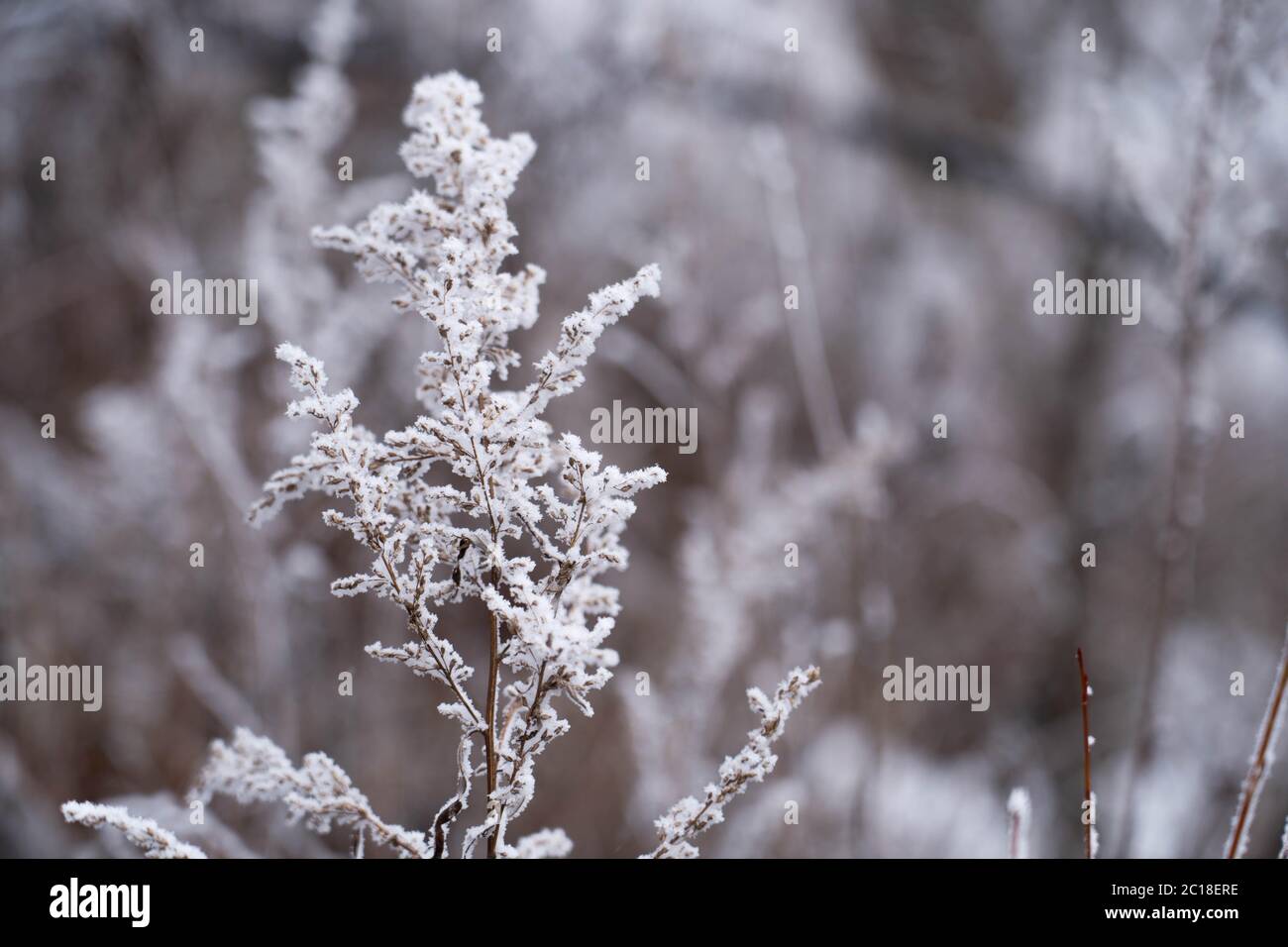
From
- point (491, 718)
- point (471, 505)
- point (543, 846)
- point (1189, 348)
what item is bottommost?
point (543, 846)

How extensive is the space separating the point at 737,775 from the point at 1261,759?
2.00 feet

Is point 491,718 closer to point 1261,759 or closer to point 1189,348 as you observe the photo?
point 1261,759

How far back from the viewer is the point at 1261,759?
93 cm

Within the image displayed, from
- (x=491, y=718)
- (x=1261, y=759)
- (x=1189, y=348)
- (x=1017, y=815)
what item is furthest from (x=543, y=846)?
(x=1189, y=348)

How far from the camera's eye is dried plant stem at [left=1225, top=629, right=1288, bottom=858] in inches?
36.0

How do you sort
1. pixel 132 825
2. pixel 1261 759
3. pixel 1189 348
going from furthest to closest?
1. pixel 1189 348
2. pixel 1261 759
3. pixel 132 825

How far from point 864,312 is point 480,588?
15.1 ft

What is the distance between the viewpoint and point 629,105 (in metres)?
3.12

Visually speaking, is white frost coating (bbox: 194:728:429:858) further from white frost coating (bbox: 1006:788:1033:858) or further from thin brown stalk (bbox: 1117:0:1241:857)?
thin brown stalk (bbox: 1117:0:1241:857)

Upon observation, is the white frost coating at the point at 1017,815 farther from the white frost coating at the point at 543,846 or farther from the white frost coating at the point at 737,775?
the white frost coating at the point at 543,846

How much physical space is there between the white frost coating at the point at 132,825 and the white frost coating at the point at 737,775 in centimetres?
49

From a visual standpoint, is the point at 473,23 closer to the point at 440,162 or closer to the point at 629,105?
the point at 629,105

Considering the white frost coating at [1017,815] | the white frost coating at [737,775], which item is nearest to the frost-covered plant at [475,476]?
the white frost coating at [737,775]

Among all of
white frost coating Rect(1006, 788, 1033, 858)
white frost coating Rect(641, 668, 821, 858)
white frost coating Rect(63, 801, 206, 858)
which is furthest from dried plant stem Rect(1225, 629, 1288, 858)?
white frost coating Rect(63, 801, 206, 858)
